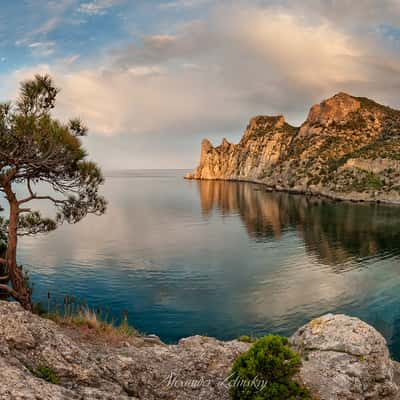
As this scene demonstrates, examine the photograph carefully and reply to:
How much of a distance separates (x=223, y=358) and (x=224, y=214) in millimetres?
92797

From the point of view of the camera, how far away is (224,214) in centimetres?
10488

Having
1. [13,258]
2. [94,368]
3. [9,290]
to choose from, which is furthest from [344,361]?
[13,258]

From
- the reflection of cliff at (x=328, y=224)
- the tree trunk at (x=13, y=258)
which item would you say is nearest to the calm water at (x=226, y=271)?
the reflection of cliff at (x=328, y=224)

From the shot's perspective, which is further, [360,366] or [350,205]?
[350,205]

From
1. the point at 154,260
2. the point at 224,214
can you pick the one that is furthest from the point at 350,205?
the point at 154,260

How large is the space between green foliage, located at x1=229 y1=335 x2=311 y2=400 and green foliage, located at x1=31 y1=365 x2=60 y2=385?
4.83m

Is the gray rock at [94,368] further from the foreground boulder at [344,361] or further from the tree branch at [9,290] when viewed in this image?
the tree branch at [9,290]

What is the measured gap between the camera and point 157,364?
35.4ft

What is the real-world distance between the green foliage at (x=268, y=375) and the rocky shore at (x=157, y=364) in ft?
3.17

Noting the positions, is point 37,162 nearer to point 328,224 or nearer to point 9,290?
point 9,290

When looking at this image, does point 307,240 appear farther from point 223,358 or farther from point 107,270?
point 223,358

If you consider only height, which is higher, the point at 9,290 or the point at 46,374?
the point at 46,374

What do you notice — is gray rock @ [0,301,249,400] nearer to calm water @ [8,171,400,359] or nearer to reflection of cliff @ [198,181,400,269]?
calm water @ [8,171,400,359]

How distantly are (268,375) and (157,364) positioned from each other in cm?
353
